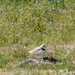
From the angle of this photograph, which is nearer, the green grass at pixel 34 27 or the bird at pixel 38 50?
the green grass at pixel 34 27

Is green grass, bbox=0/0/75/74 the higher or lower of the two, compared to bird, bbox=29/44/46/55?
higher

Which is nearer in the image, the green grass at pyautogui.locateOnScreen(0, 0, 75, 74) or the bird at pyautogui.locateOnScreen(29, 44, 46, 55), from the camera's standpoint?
the green grass at pyautogui.locateOnScreen(0, 0, 75, 74)

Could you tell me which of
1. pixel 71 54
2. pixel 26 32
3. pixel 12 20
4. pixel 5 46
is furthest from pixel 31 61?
pixel 12 20

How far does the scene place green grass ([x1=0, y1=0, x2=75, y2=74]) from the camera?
32.5ft

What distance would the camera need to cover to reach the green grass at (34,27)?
9.90m

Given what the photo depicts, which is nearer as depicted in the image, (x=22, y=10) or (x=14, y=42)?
(x=14, y=42)

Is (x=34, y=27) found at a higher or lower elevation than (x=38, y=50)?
higher

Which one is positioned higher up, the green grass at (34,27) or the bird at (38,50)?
the green grass at (34,27)

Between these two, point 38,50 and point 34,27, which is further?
point 34,27

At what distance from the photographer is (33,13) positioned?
13391 mm

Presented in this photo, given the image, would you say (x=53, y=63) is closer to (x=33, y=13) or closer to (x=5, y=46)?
(x=5, y=46)

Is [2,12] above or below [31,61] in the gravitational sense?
above

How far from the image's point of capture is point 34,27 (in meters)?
12.7

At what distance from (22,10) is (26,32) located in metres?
1.84
